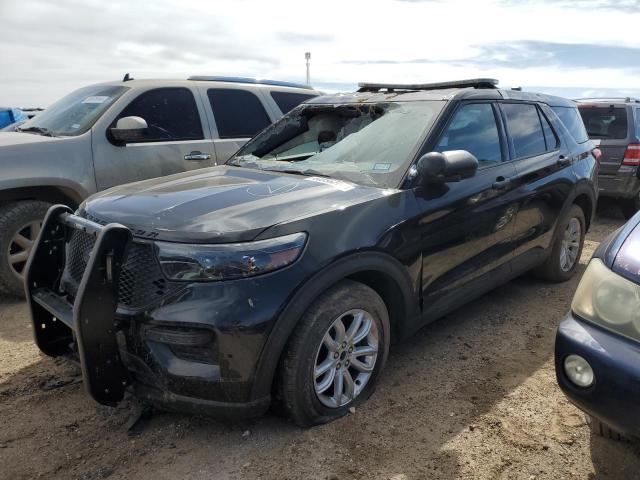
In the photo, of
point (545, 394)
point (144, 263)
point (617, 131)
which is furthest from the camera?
point (617, 131)

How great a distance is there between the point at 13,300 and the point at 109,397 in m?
2.76

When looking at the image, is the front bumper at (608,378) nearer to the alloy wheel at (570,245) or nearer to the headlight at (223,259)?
the headlight at (223,259)

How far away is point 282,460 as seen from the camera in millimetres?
2535

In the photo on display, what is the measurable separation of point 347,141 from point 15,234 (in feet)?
9.65

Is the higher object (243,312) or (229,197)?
(229,197)

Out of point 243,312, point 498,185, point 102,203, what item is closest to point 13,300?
point 102,203

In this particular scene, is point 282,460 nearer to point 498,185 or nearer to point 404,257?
point 404,257

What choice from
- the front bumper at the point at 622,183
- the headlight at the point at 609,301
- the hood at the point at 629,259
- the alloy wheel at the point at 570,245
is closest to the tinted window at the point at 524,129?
the alloy wheel at the point at 570,245

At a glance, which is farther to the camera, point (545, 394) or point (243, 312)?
point (545, 394)

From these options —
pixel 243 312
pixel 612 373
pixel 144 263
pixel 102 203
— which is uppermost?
pixel 102 203

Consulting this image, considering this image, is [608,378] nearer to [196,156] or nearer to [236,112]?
[196,156]

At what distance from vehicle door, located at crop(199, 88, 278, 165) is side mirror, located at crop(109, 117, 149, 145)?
0.93 metres

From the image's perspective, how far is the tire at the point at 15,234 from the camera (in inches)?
174

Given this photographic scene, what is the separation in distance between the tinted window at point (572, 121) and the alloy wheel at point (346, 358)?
3.15 metres
